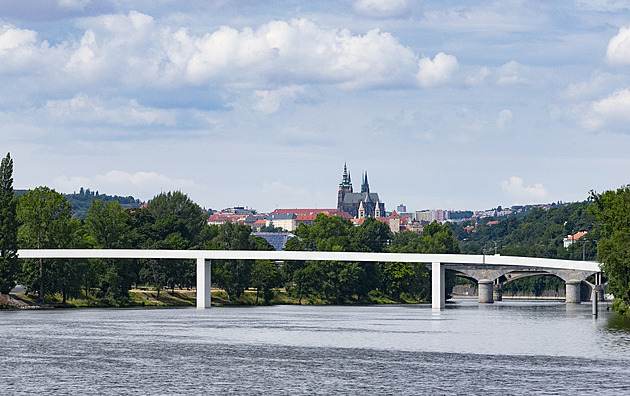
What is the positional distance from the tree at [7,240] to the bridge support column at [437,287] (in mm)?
57231

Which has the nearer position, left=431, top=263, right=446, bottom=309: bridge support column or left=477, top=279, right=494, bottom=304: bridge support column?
left=431, top=263, right=446, bottom=309: bridge support column

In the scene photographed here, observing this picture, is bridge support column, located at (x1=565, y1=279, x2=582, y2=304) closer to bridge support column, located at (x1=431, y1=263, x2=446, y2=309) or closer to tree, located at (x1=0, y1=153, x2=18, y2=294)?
bridge support column, located at (x1=431, y1=263, x2=446, y2=309)

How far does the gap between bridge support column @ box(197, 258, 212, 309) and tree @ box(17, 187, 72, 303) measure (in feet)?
63.4

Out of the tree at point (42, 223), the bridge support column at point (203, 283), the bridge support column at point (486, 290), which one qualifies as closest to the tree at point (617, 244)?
the bridge support column at point (203, 283)

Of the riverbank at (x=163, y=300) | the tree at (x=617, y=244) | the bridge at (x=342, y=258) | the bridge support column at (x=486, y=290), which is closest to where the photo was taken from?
the tree at (x=617, y=244)

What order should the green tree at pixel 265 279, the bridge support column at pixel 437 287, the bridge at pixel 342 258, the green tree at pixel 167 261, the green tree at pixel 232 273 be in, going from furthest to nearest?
the green tree at pixel 265 279 < the green tree at pixel 232 273 < the green tree at pixel 167 261 < the bridge support column at pixel 437 287 < the bridge at pixel 342 258

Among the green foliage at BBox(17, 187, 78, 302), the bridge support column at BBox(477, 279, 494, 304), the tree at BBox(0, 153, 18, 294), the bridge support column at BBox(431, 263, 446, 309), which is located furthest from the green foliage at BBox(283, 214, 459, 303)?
the tree at BBox(0, 153, 18, 294)

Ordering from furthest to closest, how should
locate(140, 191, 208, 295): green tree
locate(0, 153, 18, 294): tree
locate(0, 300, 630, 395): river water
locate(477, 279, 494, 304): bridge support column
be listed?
locate(477, 279, 494, 304): bridge support column
locate(140, 191, 208, 295): green tree
locate(0, 153, 18, 294): tree
locate(0, 300, 630, 395): river water

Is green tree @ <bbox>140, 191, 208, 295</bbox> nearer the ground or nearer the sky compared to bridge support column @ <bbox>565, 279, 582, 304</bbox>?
nearer the sky

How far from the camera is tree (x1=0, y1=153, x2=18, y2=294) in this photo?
121 metres

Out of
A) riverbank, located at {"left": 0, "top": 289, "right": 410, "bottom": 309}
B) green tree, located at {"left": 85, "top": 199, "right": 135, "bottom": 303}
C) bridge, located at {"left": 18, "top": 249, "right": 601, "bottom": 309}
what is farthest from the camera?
bridge, located at {"left": 18, "top": 249, "right": 601, "bottom": 309}

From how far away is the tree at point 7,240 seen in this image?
121250 millimetres

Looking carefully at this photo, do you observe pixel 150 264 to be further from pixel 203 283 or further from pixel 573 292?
pixel 573 292

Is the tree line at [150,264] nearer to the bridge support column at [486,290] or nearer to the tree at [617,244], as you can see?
the bridge support column at [486,290]
